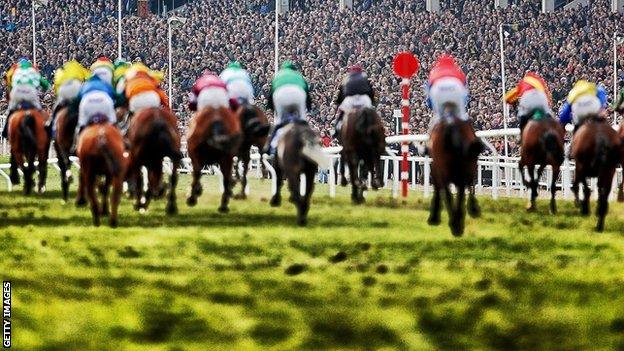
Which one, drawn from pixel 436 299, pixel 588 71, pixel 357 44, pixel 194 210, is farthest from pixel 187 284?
pixel 357 44

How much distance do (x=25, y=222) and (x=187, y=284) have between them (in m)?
4.23

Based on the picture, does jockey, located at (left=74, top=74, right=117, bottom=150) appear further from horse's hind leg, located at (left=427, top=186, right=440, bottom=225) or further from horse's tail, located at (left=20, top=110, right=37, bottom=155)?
horse's tail, located at (left=20, top=110, right=37, bottom=155)

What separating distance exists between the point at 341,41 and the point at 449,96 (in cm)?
2503

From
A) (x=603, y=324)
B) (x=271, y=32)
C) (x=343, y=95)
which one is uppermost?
(x=271, y=32)

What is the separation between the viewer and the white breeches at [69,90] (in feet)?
53.0

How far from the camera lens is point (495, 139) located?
27953 millimetres

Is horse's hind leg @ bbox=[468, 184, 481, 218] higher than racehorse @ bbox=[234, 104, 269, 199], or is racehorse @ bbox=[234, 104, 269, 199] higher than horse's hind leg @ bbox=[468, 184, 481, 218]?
racehorse @ bbox=[234, 104, 269, 199]

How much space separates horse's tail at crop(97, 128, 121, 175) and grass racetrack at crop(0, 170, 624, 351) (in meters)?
0.50

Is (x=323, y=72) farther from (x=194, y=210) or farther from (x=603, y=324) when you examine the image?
(x=603, y=324)

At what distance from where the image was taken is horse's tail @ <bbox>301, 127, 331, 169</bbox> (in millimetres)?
13523

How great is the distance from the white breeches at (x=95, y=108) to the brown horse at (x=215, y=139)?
125 cm

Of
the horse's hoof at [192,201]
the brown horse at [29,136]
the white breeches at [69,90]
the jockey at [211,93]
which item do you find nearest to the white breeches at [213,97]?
the jockey at [211,93]

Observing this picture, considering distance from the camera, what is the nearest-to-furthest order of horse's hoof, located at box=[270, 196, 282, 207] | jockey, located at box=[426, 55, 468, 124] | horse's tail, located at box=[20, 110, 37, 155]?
jockey, located at box=[426, 55, 468, 124], horse's hoof, located at box=[270, 196, 282, 207], horse's tail, located at box=[20, 110, 37, 155]

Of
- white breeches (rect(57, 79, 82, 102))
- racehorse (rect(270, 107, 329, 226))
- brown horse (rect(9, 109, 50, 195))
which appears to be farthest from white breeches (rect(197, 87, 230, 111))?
brown horse (rect(9, 109, 50, 195))
